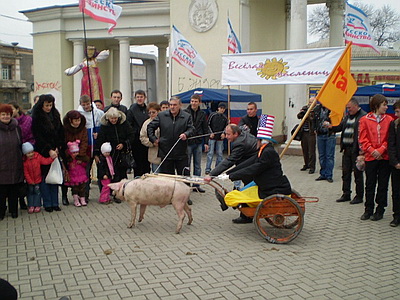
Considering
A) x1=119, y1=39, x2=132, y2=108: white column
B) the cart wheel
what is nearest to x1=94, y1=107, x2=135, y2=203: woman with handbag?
the cart wheel

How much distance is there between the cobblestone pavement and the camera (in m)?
4.49

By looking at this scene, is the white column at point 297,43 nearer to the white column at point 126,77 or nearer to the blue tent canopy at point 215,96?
the blue tent canopy at point 215,96

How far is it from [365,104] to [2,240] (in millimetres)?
13171

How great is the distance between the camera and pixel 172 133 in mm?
7969

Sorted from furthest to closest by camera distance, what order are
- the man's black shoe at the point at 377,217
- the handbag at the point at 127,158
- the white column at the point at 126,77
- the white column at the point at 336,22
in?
the white column at the point at 126,77 < the white column at the point at 336,22 < the handbag at the point at 127,158 < the man's black shoe at the point at 377,217

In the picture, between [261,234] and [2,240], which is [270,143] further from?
[2,240]

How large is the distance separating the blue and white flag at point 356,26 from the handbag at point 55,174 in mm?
10070

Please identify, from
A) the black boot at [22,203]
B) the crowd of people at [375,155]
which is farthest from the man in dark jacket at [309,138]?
the black boot at [22,203]

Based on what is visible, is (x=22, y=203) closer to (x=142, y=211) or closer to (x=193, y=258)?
(x=142, y=211)

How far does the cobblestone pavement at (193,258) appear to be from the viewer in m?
Answer: 4.49

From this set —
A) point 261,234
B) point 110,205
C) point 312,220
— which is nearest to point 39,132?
point 110,205

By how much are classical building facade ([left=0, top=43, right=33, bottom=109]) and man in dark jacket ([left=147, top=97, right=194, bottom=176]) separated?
171 feet

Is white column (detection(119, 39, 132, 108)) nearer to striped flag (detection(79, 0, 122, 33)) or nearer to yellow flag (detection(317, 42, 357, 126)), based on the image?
striped flag (detection(79, 0, 122, 33))

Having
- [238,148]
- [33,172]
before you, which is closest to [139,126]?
[33,172]
